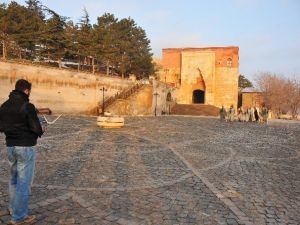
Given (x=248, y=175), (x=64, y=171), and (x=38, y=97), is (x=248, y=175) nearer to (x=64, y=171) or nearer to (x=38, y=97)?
(x=64, y=171)

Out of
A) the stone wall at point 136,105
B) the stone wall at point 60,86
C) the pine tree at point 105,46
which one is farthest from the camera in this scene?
the pine tree at point 105,46

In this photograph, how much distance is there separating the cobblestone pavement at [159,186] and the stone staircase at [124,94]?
23031mm

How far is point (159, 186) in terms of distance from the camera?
7828 mm

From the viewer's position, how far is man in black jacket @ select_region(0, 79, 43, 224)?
17.1ft

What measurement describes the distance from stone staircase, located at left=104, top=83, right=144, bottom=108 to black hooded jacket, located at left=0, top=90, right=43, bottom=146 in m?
30.6

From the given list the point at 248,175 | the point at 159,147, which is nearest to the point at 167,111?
the point at 159,147

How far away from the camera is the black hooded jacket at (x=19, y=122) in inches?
206

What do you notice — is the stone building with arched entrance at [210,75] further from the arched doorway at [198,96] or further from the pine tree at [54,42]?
the pine tree at [54,42]

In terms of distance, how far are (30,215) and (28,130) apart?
152 centimetres

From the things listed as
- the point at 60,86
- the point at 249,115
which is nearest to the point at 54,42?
the point at 60,86

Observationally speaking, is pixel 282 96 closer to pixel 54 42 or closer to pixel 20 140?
pixel 54 42

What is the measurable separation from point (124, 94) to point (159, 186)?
31.0m

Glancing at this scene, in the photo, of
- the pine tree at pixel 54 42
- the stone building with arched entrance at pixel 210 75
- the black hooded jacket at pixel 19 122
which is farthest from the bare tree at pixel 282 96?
the black hooded jacket at pixel 19 122

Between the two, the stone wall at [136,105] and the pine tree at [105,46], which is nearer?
the stone wall at [136,105]
